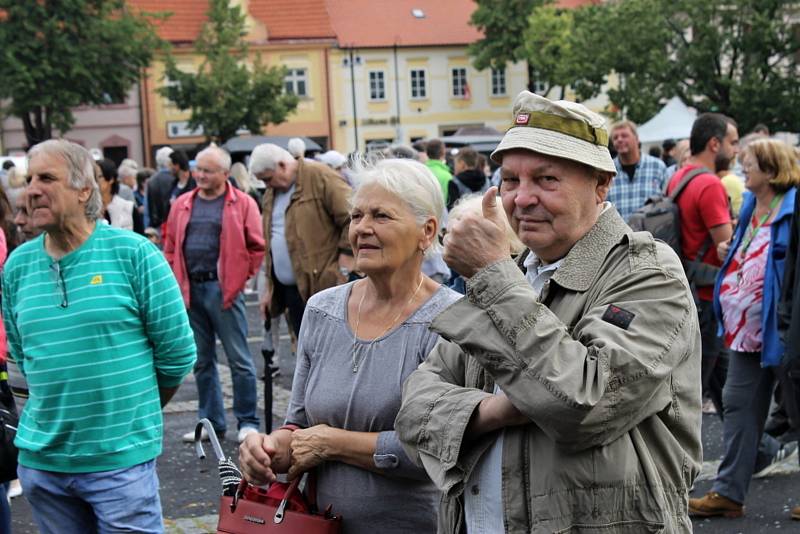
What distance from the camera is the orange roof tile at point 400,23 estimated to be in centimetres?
5706

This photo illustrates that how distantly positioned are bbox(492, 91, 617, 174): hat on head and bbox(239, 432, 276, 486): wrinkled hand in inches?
46.7

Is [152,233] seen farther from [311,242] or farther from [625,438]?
[625,438]

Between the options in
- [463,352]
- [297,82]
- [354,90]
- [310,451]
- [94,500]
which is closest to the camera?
[463,352]

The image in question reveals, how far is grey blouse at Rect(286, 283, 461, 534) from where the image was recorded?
317 centimetres

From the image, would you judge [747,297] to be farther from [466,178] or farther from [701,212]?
[466,178]

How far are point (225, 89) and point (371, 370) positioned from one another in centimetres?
4524

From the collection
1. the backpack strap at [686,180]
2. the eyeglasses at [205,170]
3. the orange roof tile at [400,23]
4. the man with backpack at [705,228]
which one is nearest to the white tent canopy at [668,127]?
the man with backpack at [705,228]

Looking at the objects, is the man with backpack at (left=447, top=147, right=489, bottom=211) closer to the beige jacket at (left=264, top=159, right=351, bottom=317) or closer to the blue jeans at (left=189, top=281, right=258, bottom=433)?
the beige jacket at (left=264, top=159, right=351, bottom=317)

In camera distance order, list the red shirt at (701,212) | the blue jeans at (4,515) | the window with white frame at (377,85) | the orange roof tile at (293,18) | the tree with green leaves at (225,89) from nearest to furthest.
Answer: the blue jeans at (4,515) < the red shirt at (701,212) < the tree with green leaves at (225,89) < the orange roof tile at (293,18) < the window with white frame at (377,85)

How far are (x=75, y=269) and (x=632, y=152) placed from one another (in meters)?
5.95

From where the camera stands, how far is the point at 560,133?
8.04 feet

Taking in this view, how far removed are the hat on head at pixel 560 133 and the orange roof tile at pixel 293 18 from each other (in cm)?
5408

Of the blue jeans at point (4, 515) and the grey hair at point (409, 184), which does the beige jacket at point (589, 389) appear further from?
the blue jeans at point (4, 515)

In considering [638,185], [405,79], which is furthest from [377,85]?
[638,185]
